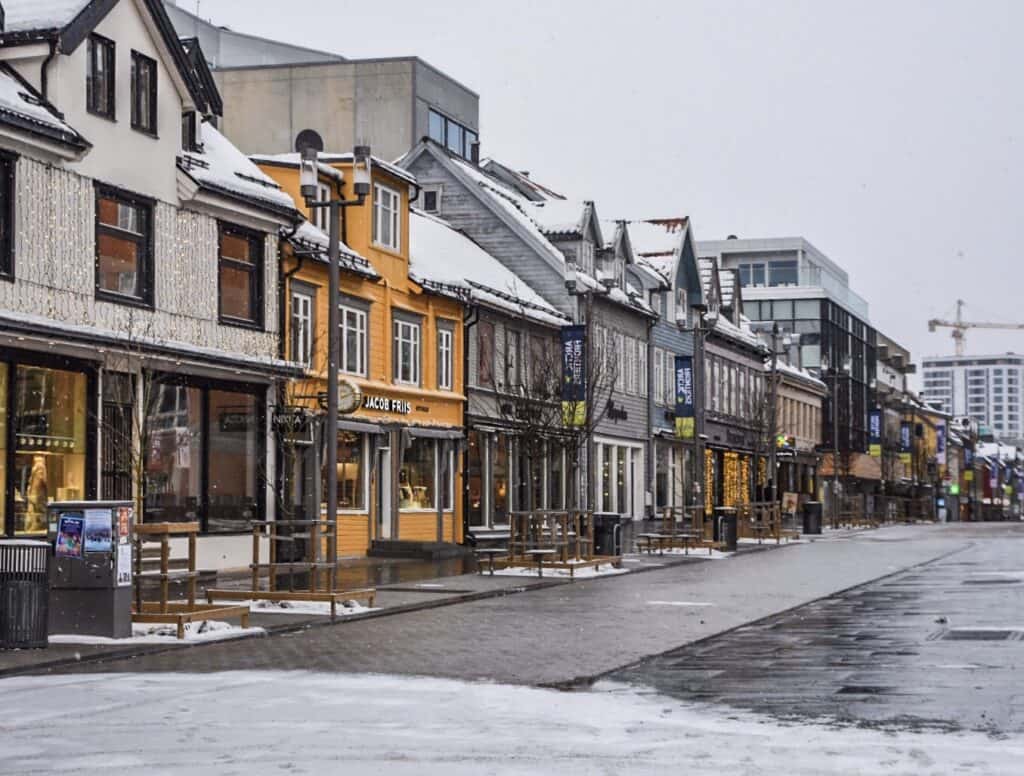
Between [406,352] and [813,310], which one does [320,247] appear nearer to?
[406,352]

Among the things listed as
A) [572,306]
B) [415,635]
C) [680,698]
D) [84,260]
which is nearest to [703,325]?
[572,306]

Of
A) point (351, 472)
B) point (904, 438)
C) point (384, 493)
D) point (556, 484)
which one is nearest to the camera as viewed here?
point (351, 472)

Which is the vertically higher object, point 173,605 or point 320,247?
point 320,247

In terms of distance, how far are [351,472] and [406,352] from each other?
3.96 m

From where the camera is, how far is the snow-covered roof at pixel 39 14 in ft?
85.2

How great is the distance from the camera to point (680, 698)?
42.6 feet

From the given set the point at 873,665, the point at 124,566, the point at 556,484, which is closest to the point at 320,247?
the point at 556,484

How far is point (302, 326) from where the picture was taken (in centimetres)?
3438

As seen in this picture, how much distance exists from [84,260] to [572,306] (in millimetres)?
25531

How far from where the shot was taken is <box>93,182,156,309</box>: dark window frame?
2680 cm

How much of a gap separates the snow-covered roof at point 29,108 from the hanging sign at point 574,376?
17.1 metres

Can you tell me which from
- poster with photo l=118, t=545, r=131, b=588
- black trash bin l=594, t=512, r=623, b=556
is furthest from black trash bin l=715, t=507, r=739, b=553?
poster with photo l=118, t=545, r=131, b=588

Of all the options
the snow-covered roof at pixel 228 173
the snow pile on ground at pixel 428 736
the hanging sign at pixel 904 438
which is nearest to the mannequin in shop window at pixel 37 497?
the snow-covered roof at pixel 228 173

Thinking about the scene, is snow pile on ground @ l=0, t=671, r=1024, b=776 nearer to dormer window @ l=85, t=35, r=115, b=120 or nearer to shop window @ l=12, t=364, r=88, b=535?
shop window @ l=12, t=364, r=88, b=535
